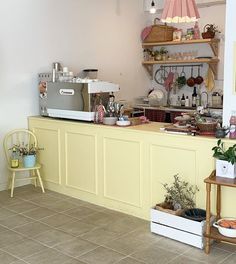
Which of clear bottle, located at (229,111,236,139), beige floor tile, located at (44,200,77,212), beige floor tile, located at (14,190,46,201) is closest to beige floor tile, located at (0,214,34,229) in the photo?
beige floor tile, located at (44,200,77,212)

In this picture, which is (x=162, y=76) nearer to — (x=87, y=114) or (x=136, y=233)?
(x=87, y=114)

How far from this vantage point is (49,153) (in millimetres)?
4496

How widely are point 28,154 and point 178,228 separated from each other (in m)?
A: 2.05

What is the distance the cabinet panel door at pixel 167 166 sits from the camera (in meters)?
3.25

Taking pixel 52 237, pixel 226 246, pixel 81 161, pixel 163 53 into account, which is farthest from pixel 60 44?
pixel 226 246

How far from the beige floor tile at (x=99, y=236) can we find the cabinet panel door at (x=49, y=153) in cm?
123

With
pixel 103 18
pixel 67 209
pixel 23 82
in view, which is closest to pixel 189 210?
pixel 67 209

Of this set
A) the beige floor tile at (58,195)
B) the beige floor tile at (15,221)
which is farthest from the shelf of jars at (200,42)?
the beige floor tile at (15,221)

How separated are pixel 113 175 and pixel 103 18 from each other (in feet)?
8.93

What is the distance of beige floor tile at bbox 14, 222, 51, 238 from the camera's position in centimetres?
331

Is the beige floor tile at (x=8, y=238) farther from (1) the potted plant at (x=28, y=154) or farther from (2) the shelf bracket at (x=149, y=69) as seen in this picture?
(2) the shelf bracket at (x=149, y=69)

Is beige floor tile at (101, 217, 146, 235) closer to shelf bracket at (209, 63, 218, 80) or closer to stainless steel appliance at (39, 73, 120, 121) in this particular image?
stainless steel appliance at (39, 73, 120, 121)

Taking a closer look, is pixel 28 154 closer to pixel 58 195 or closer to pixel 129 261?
pixel 58 195

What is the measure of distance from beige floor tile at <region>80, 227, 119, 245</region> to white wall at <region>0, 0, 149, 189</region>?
170 centimetres
